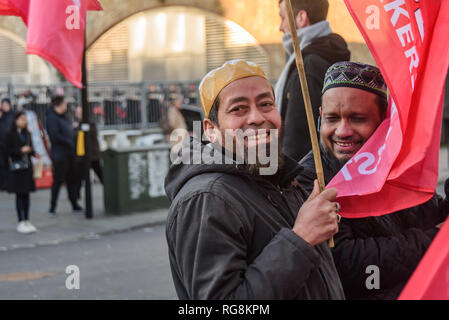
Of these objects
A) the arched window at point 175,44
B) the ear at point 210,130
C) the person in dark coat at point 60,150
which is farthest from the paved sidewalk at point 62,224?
the arched window at point 175,44

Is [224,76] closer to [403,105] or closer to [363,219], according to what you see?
[403,105]

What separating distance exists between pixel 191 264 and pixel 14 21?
2282cm

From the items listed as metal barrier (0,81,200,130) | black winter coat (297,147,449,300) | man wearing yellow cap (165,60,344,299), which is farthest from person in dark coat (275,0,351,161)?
metal barrier (0,81,200,130)

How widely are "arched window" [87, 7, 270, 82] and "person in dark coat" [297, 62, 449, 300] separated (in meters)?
23.6

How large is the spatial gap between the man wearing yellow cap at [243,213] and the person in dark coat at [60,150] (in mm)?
9835

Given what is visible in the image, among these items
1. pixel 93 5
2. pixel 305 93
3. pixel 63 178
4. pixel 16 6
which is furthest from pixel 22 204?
pixel 305 93

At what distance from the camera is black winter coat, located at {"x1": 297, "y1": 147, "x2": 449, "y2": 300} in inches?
104

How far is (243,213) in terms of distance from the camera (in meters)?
2.20

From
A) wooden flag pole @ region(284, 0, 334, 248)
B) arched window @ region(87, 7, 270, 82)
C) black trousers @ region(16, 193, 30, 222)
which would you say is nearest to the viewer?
wooden flag pole @ region(284, 0, 334, 248)

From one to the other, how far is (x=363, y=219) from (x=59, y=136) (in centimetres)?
982

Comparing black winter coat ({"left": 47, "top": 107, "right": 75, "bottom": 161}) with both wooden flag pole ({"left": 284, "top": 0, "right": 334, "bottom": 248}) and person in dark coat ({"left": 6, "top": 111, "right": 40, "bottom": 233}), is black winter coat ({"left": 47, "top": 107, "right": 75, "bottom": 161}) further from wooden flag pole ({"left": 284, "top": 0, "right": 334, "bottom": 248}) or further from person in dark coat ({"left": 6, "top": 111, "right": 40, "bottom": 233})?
wooden flag pole ({"left": 284, "top": 0, "right": 334, "bottom": 248})

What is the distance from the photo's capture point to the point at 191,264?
217cm
